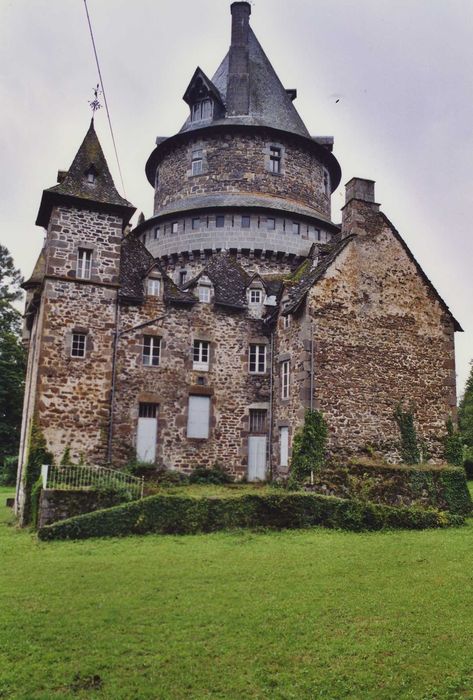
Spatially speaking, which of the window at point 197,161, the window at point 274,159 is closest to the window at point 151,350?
the window at point 197,161

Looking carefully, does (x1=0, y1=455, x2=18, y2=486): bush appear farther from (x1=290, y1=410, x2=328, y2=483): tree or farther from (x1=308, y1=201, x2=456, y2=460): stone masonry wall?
(x1=308, y1=201, x2=456, y2=460): stone masonry wall

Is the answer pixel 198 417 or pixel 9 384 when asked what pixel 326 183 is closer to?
pixel 198 417

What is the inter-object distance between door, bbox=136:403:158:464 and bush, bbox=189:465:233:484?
69.8 inches

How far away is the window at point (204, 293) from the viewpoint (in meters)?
25.4

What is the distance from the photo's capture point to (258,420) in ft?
83.6

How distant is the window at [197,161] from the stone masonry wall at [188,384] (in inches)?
404

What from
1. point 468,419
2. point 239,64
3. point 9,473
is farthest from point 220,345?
point 468,419

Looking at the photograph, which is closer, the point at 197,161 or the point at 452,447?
the point at 452,447

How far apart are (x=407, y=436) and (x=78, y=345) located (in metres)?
12.7

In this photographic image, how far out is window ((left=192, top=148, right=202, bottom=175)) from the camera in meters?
32.3

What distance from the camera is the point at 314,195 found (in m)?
33.1

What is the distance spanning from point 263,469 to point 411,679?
1727 centimetres

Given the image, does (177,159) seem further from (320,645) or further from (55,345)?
(320,645)

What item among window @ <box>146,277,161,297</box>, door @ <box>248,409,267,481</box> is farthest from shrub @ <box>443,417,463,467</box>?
window @ <box>146,277,161,297</box>
